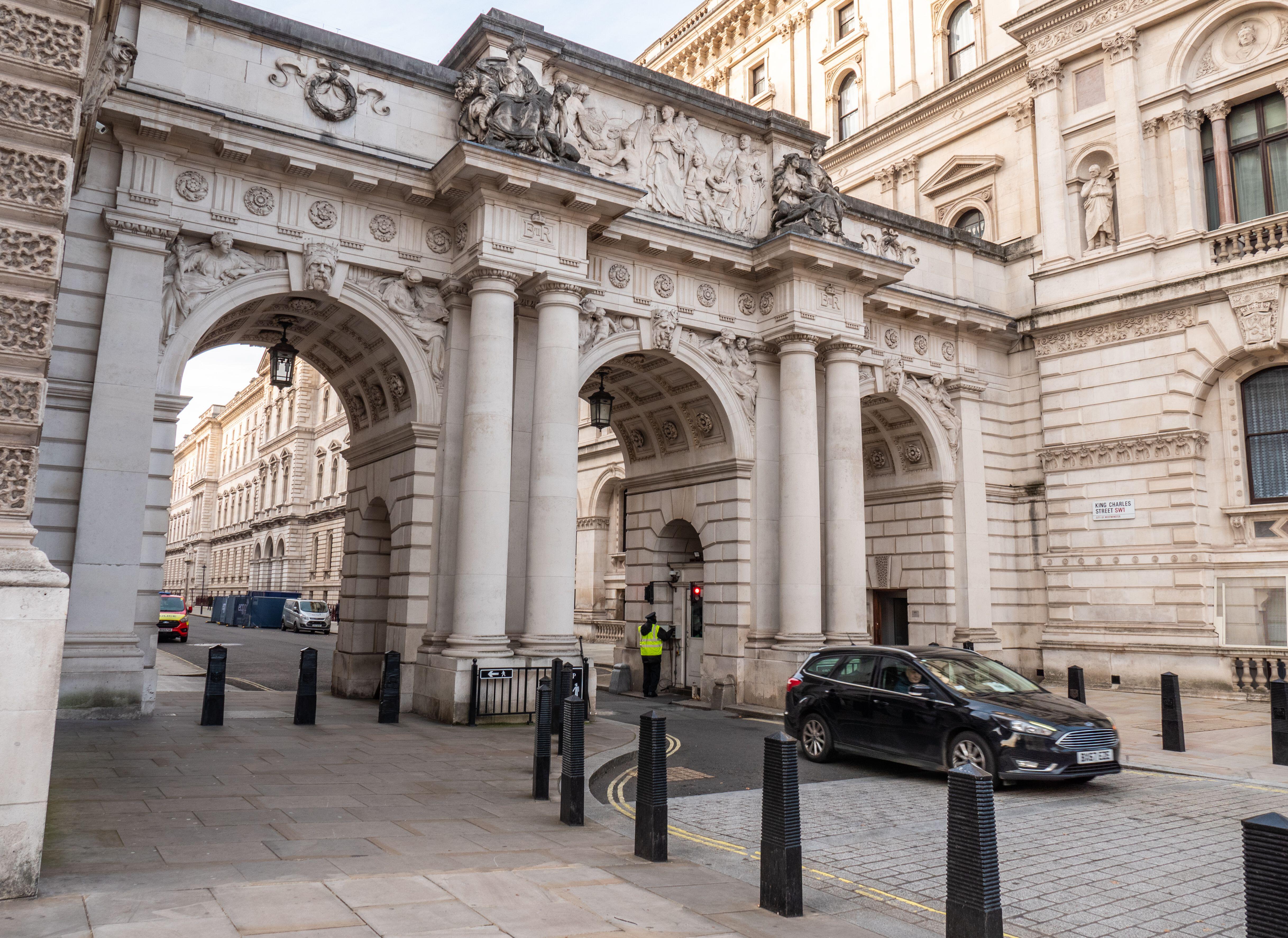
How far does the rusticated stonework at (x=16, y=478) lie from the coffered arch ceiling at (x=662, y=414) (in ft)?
42.3

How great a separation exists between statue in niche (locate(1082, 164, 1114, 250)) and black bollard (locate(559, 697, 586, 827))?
20096mm

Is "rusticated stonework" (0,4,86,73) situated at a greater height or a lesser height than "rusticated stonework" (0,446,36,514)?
greater

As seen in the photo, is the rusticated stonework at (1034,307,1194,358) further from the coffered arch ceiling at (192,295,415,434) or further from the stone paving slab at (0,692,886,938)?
the stone paving slab at (0,692,886,938)

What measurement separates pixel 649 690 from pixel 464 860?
13.7m

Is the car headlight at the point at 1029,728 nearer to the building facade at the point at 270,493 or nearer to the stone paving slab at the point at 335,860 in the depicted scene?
the stone paving slab at the point at 335,860

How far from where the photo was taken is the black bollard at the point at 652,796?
672cm

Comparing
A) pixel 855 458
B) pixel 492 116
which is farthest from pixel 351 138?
pixel 855 458

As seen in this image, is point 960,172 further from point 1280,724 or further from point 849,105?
Answer: point 1280,724

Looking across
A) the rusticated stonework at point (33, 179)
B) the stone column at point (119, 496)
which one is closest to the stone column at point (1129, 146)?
the stone column at point (119, 496)

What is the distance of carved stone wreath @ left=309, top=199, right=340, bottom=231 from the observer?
14.8m

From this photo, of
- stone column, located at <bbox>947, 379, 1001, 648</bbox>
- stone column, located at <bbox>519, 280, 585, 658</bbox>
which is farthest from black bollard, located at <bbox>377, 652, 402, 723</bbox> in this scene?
stone column, located at <bbox>947, 379, 1001, 648</bbox>

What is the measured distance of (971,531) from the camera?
73.5 feet

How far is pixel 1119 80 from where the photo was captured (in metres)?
22.4

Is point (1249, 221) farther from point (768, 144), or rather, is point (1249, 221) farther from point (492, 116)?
point (492, 116)
